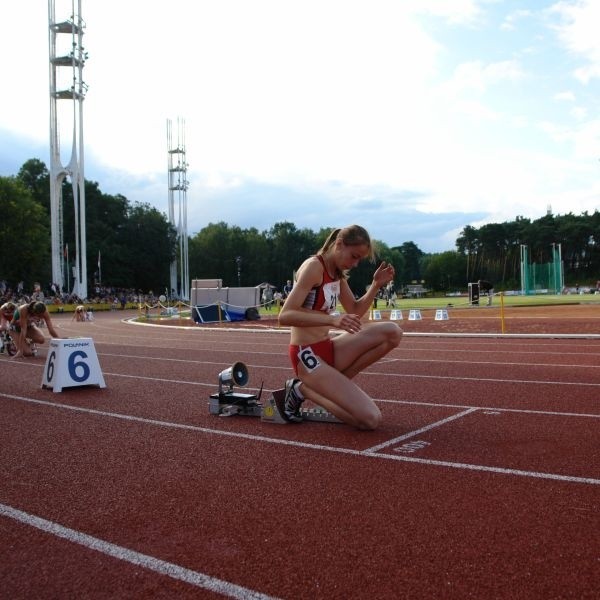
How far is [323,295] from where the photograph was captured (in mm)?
5859

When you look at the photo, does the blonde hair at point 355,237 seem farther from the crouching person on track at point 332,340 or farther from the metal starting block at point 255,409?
the metal starting block at point 255,409

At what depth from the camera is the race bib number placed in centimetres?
580

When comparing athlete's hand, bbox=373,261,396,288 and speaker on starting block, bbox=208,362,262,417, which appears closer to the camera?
athlete's hand, bbox=373,261,396,288

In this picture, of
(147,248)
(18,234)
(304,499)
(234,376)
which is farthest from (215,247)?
(304,499)

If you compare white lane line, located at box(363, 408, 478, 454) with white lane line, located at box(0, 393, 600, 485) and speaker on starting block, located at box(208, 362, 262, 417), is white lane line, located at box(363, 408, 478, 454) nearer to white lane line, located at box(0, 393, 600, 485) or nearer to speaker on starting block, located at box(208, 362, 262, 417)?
white lane line, located at box(0, 393, 600, 485)

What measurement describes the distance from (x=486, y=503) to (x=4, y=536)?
276cm

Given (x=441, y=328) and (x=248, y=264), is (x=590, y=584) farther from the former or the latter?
(x=248, y=264)

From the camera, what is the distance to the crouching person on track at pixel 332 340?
568cm

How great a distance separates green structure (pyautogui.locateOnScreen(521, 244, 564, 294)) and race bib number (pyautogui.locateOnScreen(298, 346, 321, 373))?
66.5 m

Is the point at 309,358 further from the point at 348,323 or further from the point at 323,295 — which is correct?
the point at 348,323

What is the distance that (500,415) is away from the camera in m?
6.50

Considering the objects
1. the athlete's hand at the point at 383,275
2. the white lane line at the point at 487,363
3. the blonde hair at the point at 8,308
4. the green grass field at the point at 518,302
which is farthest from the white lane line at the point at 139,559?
the green grass field at the point at 518,302

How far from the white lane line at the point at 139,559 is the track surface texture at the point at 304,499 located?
0.04 ft

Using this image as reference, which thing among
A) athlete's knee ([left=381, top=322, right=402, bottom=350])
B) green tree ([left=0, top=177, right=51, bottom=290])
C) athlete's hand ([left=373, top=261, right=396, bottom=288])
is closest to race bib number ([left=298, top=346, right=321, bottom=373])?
athlete's knee ([left=381, top=322, right=402, bottom=350])
